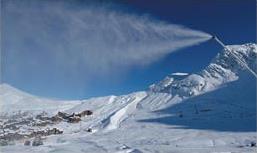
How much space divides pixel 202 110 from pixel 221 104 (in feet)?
48.3

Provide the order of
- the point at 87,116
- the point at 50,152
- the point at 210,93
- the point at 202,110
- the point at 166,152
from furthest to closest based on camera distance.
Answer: the point at 210,93
the point at 87,116
the point at 202,110
the point at 50,152
the point at 166,152

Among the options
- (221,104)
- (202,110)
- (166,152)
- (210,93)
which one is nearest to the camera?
(166,152)

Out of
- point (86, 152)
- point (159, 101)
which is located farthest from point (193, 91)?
point (86, 152)

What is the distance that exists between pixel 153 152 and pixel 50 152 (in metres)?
8.95

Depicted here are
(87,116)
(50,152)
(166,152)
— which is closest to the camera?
(166,152)

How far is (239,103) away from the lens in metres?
139

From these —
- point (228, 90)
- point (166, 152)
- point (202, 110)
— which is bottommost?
point (166, 152)

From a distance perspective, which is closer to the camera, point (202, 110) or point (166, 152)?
point (166, 152)

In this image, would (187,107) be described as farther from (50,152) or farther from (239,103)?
(50,152)

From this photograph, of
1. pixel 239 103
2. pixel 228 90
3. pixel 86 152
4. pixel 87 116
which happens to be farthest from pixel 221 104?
pixel 86 152

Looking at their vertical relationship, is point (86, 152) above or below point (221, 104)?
below

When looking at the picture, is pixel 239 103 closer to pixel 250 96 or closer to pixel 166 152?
pixel 250 96

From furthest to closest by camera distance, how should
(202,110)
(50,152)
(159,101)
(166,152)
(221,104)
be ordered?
(159,101), (221,104), (202,110), (50,152), (166,152)

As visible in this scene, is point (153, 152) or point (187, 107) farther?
point (187, 107)
